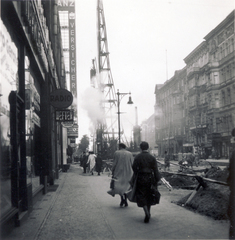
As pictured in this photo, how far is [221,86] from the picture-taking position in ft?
183

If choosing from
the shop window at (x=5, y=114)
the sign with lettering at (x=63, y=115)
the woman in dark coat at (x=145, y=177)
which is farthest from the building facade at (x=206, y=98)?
the shop window at (x=5, y=114)

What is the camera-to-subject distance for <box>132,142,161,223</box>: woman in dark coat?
737 centimetres

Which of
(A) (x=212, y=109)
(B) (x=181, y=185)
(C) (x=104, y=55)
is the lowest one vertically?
(B) (x=181, y=185)

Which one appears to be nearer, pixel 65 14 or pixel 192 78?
pixel 65 14

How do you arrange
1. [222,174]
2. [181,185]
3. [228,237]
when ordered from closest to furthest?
1. [228,237]
2. [222,174]
3. [181,185]

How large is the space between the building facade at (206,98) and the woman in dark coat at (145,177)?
129ft

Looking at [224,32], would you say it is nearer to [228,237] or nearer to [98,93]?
[98,93]

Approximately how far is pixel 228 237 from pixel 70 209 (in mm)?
4424

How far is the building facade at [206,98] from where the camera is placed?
5150 cm

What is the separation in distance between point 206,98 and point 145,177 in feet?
186

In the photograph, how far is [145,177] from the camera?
755 centimetres

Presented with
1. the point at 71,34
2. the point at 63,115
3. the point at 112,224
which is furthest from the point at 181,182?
the point at 71,34

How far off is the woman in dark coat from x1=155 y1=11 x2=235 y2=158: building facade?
3921 cm

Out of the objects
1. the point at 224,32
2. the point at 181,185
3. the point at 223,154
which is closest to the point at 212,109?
the point at 223,154
